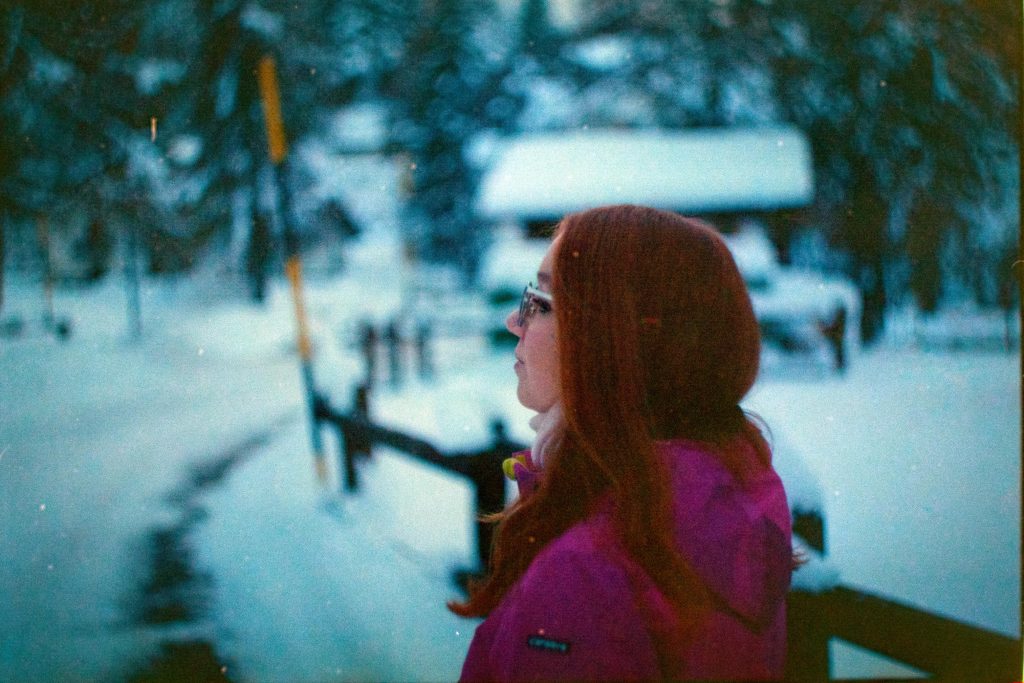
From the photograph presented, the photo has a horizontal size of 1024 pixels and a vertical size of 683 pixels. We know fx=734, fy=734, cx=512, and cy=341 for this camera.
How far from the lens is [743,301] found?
980 mm

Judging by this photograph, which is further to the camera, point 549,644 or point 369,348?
point 369,348

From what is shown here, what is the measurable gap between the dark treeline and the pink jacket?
6.47 feet

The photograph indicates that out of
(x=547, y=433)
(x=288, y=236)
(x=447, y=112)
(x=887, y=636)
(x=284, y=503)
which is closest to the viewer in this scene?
(x=547, y=433)

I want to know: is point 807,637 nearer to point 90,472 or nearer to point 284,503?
point 284,503

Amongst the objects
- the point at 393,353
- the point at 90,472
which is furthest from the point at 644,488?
the point at 393,353

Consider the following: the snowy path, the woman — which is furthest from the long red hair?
the snowy path

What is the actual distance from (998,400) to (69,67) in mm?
3257

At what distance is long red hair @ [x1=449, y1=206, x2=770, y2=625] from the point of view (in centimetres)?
93

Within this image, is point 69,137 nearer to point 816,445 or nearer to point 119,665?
point 119,665

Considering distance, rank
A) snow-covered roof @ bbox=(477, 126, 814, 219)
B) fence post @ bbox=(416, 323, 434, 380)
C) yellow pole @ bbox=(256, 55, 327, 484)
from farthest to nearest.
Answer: fence post @ bbox=(416, 323, 434, 380) < yellow pole @ bbox=(256, 55, 327, 484) < snow-covered roof @ bbox=(477, 126, 814, 219)

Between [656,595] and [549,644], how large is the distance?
0.14 meters

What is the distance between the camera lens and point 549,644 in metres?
0.84

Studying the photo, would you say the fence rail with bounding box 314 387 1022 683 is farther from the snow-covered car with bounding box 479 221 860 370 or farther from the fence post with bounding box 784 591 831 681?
the snow-covered car with bounding box 479 221 860 370

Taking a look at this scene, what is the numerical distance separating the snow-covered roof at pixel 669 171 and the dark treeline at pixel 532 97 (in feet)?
0.20
